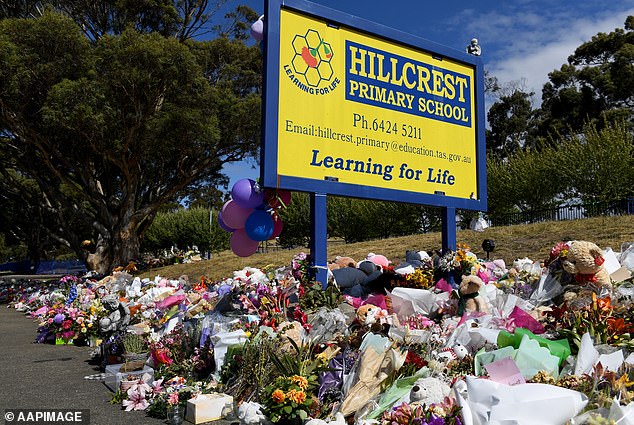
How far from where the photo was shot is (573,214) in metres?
21.5

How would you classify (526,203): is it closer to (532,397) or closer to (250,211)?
(250,211)

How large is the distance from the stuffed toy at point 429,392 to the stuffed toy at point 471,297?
1.81 m

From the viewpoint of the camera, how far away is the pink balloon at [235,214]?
6.18m

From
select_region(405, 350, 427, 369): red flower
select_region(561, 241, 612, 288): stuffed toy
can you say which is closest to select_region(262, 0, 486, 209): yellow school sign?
select_region(561, 241, 612, 288): stuffed toy

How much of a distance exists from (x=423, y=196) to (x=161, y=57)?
1271 cm

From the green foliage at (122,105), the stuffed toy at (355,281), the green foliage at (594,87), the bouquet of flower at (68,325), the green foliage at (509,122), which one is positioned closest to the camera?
the stuffed toy at (355,281)

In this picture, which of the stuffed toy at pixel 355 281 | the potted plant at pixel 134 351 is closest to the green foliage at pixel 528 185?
the stuffed toy at pixel 355 281

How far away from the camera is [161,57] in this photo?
1688 cm

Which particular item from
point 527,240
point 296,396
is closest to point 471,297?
point 296,396

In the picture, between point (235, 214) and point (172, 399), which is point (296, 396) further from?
point (235, 214)

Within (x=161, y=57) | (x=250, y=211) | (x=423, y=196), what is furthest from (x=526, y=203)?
(x=250, y=211)

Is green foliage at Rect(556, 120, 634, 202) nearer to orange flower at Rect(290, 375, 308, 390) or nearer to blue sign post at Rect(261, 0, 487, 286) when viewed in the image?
blue sign post at Rect(261, 0, 487, 286)

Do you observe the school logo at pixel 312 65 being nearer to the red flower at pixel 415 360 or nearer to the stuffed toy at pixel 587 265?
the stuffed toy at pixel 587 265

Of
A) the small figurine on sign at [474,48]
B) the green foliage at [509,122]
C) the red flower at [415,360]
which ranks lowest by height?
the red flower at [415,360]
